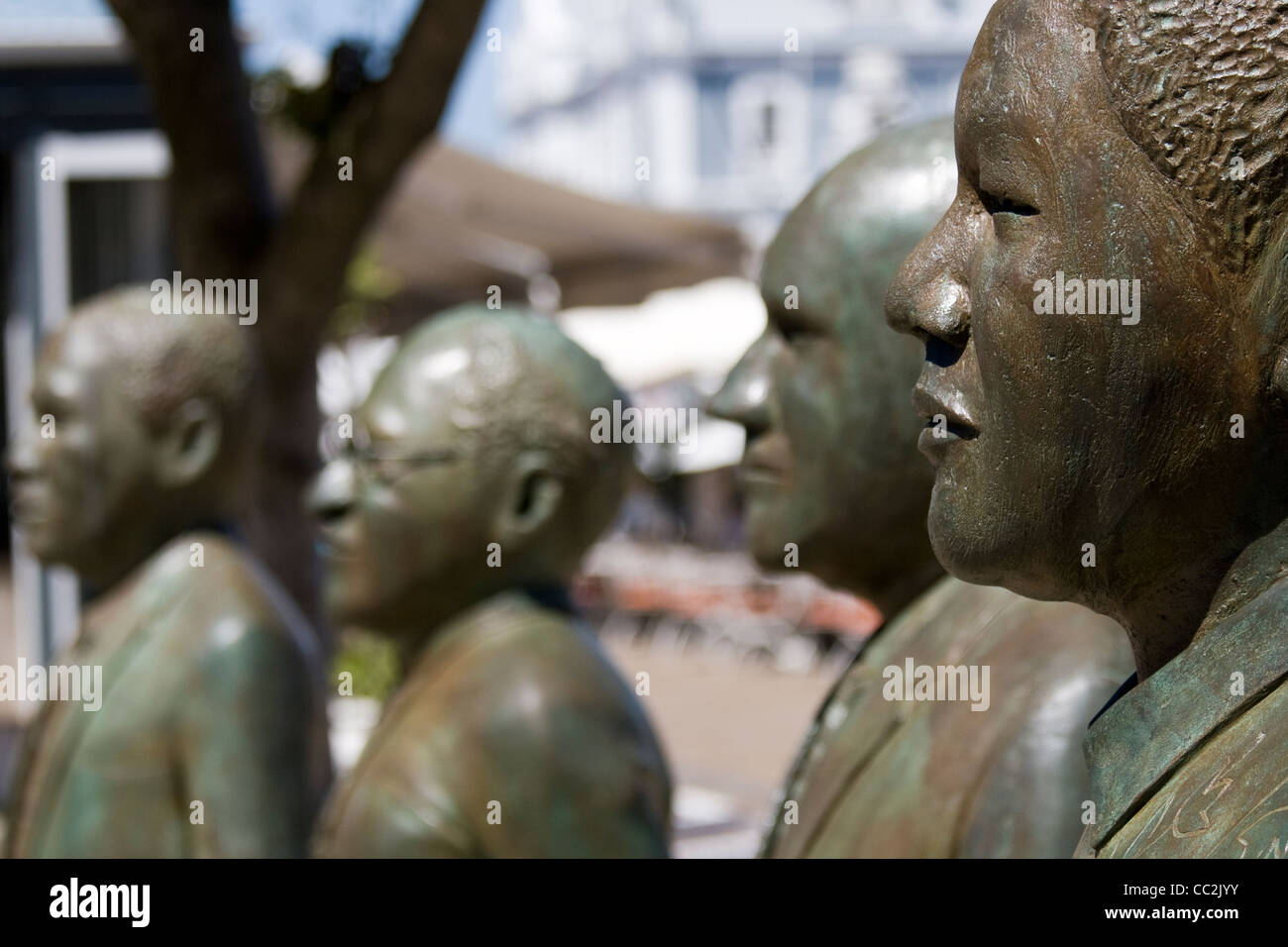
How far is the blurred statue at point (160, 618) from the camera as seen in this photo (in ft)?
10.7

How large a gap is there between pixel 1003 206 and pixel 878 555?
106 centimetres

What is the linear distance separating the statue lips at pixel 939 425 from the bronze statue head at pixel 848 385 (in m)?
0.87

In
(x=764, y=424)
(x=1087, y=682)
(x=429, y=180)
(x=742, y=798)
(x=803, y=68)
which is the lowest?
(x=742, y=798)

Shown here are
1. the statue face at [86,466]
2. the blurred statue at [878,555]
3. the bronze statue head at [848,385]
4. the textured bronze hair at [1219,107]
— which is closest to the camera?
the textured bronze hair at [1219,107]

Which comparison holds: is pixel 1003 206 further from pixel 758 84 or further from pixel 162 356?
pixel 758 84

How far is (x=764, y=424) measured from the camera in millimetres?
2545

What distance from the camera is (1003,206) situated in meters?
1.47

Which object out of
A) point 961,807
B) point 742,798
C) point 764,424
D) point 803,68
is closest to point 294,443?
point 742,798

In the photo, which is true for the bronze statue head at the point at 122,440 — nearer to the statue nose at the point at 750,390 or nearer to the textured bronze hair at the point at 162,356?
the textured bronze hair at the point at 162,356

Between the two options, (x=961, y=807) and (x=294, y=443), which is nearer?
(x=961, y=807)

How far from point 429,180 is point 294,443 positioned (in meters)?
4.28

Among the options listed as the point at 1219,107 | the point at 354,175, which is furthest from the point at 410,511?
the point at 354,175

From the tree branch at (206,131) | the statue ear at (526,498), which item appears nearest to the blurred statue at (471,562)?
the statue ear at (526,498)

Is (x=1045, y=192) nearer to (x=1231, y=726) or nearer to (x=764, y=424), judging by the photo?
(x=1231, y=726)
